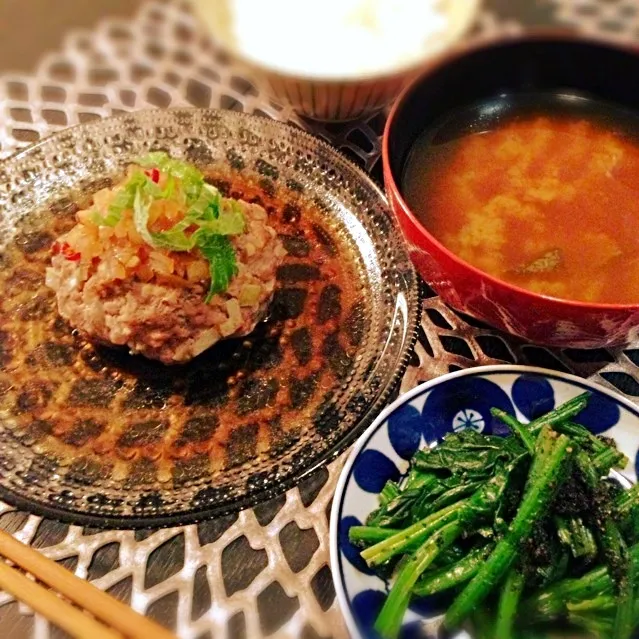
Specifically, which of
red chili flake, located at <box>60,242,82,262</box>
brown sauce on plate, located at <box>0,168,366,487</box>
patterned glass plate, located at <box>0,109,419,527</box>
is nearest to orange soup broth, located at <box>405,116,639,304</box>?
patterned glass plate, located at <box>0,109,419,527</box>

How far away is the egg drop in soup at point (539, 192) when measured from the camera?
4.79ft

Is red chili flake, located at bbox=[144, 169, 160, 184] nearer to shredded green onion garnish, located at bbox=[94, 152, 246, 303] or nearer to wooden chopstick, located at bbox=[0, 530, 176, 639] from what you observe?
shredded green onion garnish, located at bbox=[94, 152, 246, 303]

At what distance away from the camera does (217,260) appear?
144cm

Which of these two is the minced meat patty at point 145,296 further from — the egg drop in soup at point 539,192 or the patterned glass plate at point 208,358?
the egg drop in soup at point 539,192

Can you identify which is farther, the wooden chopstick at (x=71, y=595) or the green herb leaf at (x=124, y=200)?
the green herb leaf at (x=124, y=200)

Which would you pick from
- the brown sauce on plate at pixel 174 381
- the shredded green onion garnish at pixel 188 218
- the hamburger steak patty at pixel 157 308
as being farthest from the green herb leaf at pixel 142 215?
the brown sauce on plate at pixel 174 381

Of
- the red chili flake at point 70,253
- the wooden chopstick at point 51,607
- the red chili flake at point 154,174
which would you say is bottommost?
the wooden chopstick at point 51,607

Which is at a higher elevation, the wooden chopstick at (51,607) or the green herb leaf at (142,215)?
the green herb leaf at (142,215)

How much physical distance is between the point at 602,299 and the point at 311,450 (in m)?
0.74

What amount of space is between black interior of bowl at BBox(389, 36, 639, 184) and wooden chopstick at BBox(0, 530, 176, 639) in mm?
1135

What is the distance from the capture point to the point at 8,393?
55.7 inches

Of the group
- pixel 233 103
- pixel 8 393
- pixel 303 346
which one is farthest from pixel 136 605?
pixel 233 103

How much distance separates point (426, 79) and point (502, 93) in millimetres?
279

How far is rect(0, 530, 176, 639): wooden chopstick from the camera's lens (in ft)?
3.62
